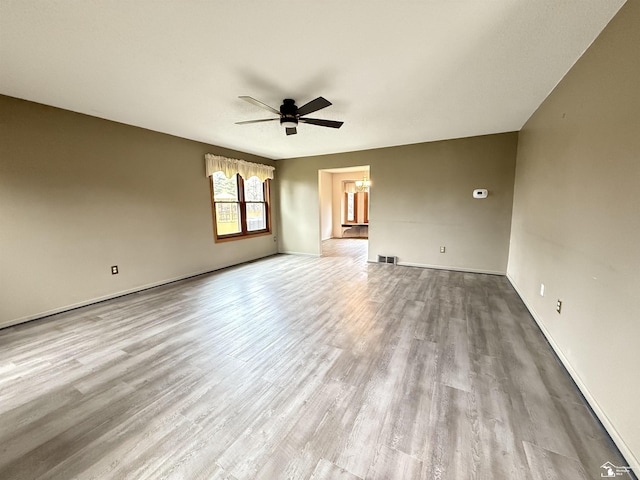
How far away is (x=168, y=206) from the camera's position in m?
4.30

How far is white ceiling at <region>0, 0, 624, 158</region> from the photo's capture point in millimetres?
1594

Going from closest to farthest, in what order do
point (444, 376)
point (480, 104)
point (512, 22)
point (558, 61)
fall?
point (512, 22)
point (444, 376)
point (558, 61)
point (480, 104)

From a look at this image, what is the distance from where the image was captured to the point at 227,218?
552 centimetres

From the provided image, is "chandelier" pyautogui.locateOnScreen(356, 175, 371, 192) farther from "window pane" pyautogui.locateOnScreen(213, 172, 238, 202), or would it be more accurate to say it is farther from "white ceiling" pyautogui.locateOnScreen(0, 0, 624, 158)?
"white ceiling" pyautogui.locateOnScreen(0, 0, 624, 158)

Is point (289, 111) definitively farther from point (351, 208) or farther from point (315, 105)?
point (351, 208)

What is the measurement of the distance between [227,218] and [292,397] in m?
4.46

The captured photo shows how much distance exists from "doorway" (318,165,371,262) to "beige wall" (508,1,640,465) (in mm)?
6376

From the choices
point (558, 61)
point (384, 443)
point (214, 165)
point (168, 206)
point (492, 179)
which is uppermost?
point (558, 61)

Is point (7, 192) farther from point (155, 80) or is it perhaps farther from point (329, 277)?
point (329, 277)

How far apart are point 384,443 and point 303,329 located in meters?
1.40

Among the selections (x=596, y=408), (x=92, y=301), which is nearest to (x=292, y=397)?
→ (x=596, y=408)

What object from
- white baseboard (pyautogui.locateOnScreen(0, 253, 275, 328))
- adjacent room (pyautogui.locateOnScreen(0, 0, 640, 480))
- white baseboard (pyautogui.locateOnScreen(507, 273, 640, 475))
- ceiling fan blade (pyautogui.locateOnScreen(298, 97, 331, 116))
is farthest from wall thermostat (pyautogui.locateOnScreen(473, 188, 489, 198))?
white baseboard (pyautogui.locateOnScreen(0, 253, 275, 328))

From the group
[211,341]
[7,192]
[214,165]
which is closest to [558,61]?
[211,341]

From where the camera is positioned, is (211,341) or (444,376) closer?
(444,376)
